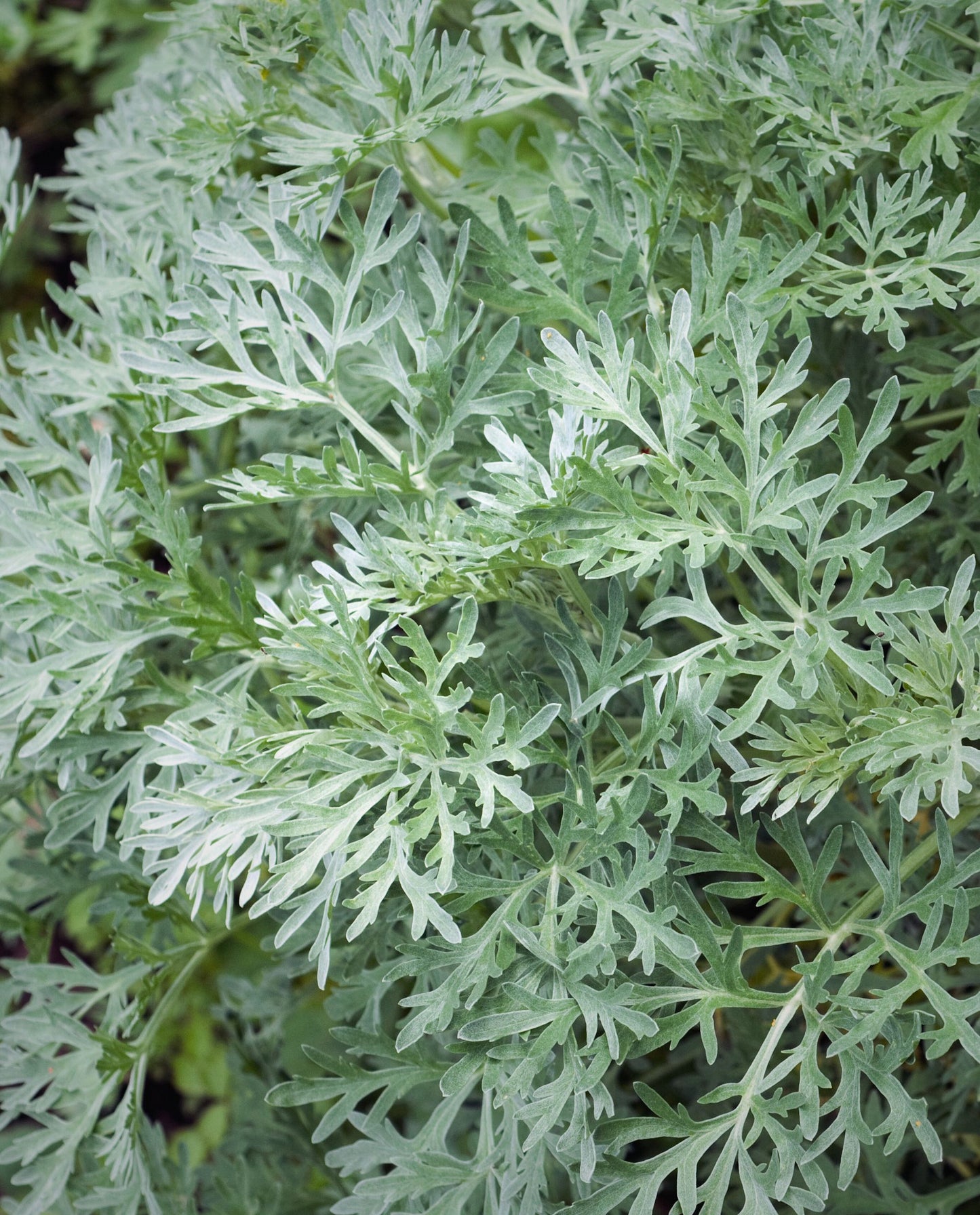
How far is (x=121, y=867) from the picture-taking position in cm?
84

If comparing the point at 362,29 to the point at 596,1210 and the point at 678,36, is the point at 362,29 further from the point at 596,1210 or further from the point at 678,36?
Result: the point at 596,1210

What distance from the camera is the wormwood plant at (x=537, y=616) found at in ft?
1.92

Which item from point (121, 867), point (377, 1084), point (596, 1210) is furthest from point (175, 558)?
point (596, 1210)

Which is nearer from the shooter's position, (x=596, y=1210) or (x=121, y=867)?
(x=596, y=1210)

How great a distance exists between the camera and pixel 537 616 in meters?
0.72

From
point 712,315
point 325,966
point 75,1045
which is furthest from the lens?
point 75,1045

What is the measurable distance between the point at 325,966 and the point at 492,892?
0.34 ft

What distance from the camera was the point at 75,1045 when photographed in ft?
2.74

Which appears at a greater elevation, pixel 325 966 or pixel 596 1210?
pixel 325 966

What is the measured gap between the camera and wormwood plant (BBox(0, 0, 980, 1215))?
0.59m

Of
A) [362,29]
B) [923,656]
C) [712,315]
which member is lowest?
[923,656]

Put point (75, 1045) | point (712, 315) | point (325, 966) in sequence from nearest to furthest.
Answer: point (325, 966) < point (712, 315) < point (75, 1045)

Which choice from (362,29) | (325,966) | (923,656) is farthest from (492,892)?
(362,29)

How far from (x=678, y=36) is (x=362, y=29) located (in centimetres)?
20
